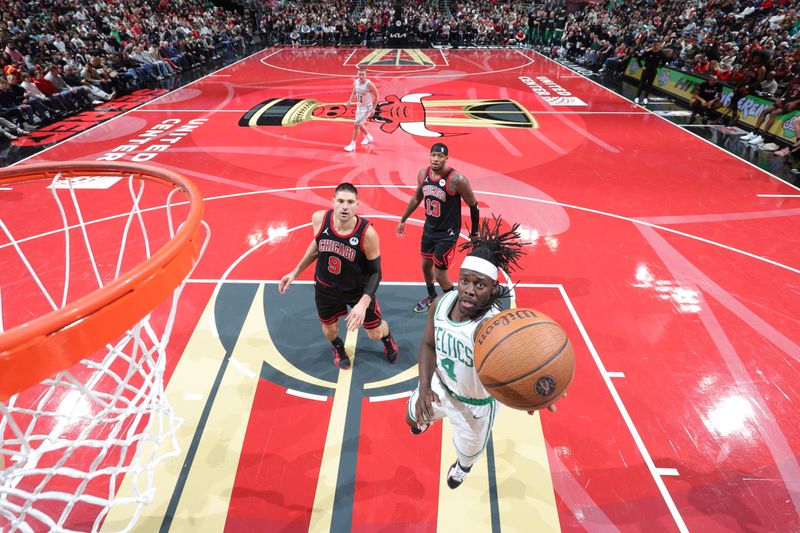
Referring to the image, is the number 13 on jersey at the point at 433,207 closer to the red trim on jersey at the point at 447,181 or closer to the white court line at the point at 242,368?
the red trim on jersey at the point at 447,181

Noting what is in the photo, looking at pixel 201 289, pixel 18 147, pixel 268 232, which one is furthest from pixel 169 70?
pixel 201 289

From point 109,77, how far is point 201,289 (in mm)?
12700

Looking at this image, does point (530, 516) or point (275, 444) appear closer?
point (530, 516)

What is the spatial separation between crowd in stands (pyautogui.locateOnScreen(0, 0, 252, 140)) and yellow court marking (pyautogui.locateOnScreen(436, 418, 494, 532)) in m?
12.4

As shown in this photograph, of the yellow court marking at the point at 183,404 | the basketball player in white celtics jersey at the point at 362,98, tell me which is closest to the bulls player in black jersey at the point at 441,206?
the yellow court marking at the point at 183,404

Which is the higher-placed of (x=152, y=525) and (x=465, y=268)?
(x=465, y=268)

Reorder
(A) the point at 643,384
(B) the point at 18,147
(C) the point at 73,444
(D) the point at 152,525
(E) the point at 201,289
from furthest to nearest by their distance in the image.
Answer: (B) the point at 18,147
(E) the point at 201,289
(A) the point at 643,384
(D) the point at 152,525
(C) the point at 73,444

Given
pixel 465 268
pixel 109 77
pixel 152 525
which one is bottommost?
pixel 152 525

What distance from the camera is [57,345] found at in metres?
1.54

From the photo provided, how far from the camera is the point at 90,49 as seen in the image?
15.7 m

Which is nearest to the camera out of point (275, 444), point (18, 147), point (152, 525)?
point (152, 525)

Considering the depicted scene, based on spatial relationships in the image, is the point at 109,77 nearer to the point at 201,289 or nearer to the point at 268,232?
the point at 268,232

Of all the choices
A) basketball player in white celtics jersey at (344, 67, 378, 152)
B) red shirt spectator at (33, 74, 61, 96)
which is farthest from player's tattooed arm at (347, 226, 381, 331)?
red shirt spectator at (33, 74, 61, 96)

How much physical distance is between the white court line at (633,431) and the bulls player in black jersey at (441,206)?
1.51 metres
